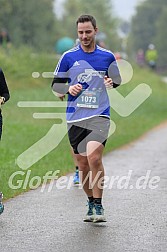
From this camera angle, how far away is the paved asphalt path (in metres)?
7.30

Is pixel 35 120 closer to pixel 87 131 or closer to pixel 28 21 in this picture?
pixel 87 131

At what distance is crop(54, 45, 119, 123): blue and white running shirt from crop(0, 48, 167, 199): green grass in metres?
2.28

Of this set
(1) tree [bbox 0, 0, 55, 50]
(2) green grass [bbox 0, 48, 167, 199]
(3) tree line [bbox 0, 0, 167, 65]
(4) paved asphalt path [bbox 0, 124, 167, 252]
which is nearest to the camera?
(4) paved asphalt path [bbox 0, 124, 167, 252]

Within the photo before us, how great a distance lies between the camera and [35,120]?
856 inches

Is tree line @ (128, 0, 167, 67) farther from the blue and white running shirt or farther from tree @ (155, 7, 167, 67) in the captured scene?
the blue and white running shirt

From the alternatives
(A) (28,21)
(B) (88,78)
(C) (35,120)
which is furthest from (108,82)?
(A) (28,21)

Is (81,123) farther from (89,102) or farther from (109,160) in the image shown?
(109,160)

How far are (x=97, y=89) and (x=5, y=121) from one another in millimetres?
12371

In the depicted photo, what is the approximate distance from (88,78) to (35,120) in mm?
13406

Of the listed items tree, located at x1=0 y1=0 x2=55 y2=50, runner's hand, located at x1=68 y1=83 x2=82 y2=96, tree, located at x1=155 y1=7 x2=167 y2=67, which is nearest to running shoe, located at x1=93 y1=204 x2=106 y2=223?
runner's hand, located at x1=68 y1=83 x2=82 y2=96

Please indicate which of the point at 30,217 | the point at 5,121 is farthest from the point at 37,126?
the point at 30,217

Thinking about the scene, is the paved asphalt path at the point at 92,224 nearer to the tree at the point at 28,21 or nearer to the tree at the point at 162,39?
the tree at the point at 28,21

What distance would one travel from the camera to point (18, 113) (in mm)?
23109

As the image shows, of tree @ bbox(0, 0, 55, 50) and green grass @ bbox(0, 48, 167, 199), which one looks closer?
green grass @ bbox(0, 48, 167, 199)
